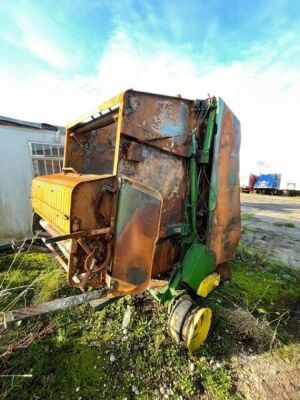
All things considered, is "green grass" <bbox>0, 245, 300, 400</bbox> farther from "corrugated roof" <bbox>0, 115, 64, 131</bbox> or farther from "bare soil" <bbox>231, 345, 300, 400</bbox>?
"corrugated roof" <bbox>0, 115, 64, 131</bbox>

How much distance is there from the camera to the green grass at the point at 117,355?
2.31m

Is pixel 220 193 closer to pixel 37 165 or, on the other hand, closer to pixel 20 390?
pixel 20 390

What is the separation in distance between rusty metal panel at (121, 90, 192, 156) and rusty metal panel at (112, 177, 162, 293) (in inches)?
19.3

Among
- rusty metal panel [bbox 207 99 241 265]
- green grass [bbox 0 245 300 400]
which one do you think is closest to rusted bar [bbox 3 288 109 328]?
green grass [bbox 0 245 300 400]

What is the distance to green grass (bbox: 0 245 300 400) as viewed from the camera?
231 cm

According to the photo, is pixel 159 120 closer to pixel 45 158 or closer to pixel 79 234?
pixel 79 234

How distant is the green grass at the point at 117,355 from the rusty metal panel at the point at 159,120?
2.08m

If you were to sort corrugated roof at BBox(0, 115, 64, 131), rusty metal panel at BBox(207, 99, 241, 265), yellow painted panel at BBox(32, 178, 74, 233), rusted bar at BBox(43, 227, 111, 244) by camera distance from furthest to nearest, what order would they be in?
1. corrugated roof at BBox(0, 115, 64, 131)
2. rusty metal panel at BBox(207, 99, 241, 265)
3. yellow painted panel at BBox(32, 178, 74, 233)
4. rusted bar at BBox(43, 227, 111, 244)

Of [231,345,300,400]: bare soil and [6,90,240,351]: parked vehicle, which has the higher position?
[6,90,240,351]: parked vehicle

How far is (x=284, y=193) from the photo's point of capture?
29.5 m

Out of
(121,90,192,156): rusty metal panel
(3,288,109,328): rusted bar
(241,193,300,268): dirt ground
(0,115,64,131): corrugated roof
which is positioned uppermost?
(0,115,64,131): corrugated roof

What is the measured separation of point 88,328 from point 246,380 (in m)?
1.75

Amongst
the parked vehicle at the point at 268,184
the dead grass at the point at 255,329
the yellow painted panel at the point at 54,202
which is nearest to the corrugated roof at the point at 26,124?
the yellow painted panel at the point at 54,202

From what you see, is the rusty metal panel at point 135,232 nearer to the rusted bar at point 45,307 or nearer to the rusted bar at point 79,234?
the rusted bar at point 79,234
